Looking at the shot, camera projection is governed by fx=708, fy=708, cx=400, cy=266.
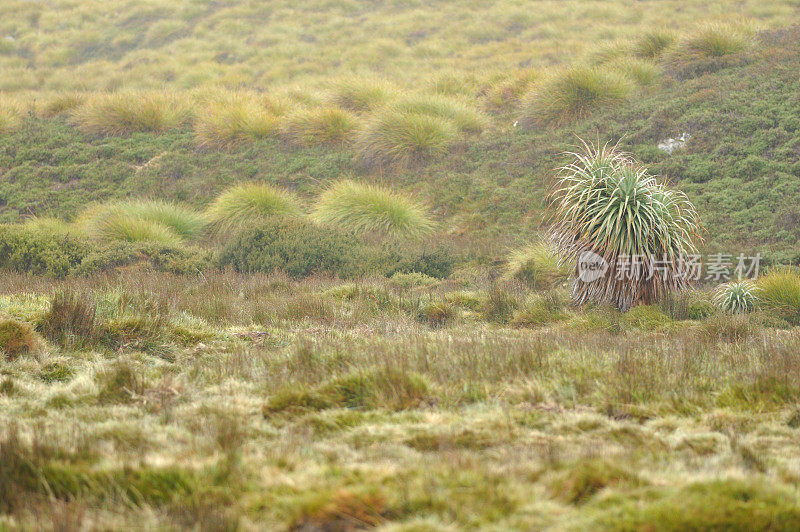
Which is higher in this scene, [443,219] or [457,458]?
[457,458]

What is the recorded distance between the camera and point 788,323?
8.17m

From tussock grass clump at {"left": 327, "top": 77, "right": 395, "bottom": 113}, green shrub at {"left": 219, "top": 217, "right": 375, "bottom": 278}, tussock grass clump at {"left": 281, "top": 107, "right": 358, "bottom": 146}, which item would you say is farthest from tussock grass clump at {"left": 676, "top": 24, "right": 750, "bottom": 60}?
green shrub at {"left": 219, "top": 217, "right": 375, "bottom": 278}

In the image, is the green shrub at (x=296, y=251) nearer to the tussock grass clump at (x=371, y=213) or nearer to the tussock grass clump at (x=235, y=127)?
the tussock grass clump at (x=371, y=213)

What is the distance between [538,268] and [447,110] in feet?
27.7

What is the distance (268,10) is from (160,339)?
3247 cm

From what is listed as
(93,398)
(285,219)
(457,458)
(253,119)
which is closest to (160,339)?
(93,398)

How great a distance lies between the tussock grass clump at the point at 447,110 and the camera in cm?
1761

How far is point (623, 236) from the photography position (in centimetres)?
797

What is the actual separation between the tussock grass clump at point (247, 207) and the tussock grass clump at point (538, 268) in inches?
199

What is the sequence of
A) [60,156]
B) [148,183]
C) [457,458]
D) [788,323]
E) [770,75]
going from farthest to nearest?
[60,156]
[148,183]
[770,75]
[788,323]
[457,458]

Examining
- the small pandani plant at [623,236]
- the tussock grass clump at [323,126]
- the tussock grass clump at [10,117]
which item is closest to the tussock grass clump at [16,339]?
the small pandani plant at [623,236]

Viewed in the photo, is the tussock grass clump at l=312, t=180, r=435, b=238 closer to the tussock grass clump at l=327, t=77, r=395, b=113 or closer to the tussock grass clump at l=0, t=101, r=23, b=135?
the tussock grass clump at l=327, t=77, r=395, b=113

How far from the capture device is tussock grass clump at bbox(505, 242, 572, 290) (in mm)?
10531

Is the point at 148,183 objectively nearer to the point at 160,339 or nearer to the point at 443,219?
the point at 443,219
